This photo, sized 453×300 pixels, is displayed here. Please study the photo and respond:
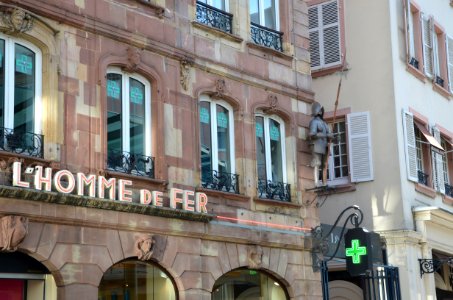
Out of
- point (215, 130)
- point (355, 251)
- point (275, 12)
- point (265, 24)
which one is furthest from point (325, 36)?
point (355, 251)

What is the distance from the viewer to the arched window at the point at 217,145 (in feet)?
55.8

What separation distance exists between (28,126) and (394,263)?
11.2 meters

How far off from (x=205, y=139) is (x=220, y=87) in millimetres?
1054

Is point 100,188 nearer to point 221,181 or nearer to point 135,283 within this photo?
point 135,283

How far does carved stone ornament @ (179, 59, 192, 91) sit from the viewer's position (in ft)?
54.2

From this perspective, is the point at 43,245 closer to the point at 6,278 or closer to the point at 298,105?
the point at 6,278

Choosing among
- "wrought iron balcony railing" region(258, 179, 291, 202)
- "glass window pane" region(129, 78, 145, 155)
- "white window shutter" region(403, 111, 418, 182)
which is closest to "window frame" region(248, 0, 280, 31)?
"wrought iron balcony railing" region(258, 179, 291, 202)

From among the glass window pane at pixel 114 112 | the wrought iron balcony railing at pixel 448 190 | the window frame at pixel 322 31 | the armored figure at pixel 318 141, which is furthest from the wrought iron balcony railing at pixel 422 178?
the glass window pane at pixel 114 112

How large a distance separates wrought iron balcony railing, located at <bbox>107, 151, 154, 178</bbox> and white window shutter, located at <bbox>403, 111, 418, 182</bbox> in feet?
29.6

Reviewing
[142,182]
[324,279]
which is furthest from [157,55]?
[324,279]

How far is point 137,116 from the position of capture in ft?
51.6

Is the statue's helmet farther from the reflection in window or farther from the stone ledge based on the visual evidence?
the stone ledge

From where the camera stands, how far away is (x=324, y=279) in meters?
19.1

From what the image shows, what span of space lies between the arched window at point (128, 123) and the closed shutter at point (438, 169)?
1114cm
